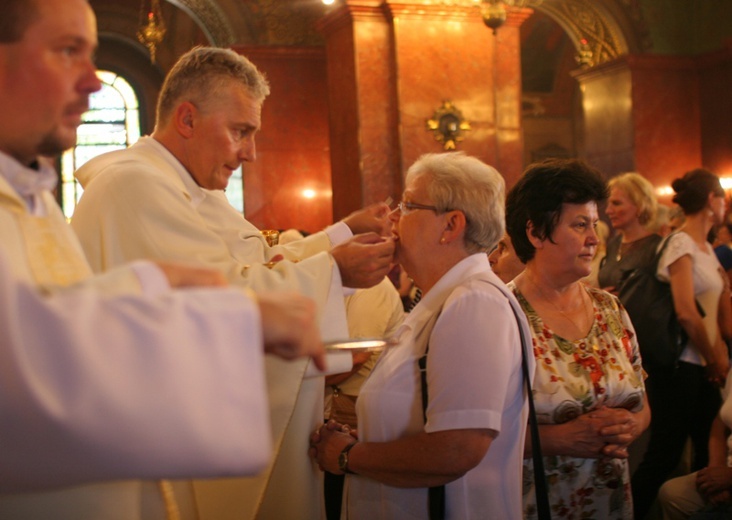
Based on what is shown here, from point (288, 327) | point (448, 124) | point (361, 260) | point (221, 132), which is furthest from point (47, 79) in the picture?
point (448, 124)

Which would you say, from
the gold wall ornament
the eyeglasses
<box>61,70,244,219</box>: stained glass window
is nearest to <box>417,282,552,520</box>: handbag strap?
the eyeglasses

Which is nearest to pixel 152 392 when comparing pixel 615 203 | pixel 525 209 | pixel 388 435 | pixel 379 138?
pixel 388 435

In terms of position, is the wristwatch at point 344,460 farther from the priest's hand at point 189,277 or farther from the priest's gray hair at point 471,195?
the priest's hand at point 189,277

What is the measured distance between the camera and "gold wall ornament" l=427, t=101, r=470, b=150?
32.4 ft

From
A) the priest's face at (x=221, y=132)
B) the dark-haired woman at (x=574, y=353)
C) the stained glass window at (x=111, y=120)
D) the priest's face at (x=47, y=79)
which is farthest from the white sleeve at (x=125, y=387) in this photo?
the stained glass window at (x=111, y=120)

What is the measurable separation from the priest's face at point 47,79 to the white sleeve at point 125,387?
0.38 meters

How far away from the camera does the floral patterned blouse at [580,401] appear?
328 cm

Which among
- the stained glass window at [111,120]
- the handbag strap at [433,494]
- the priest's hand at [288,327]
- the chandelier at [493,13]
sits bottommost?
the handbag strap at [433,494]

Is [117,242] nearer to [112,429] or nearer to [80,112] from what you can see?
[80,112]

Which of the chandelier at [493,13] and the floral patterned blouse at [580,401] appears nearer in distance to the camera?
the floral patterned blouse at [580,401]

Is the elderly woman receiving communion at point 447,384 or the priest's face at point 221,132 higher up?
the priest's face at point 221,132

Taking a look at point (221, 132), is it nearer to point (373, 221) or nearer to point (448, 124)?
point (373, 221)

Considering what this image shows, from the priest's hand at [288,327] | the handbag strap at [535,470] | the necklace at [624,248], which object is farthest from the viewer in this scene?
the necklace at [624,248]

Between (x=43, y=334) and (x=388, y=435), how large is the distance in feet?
5.71
